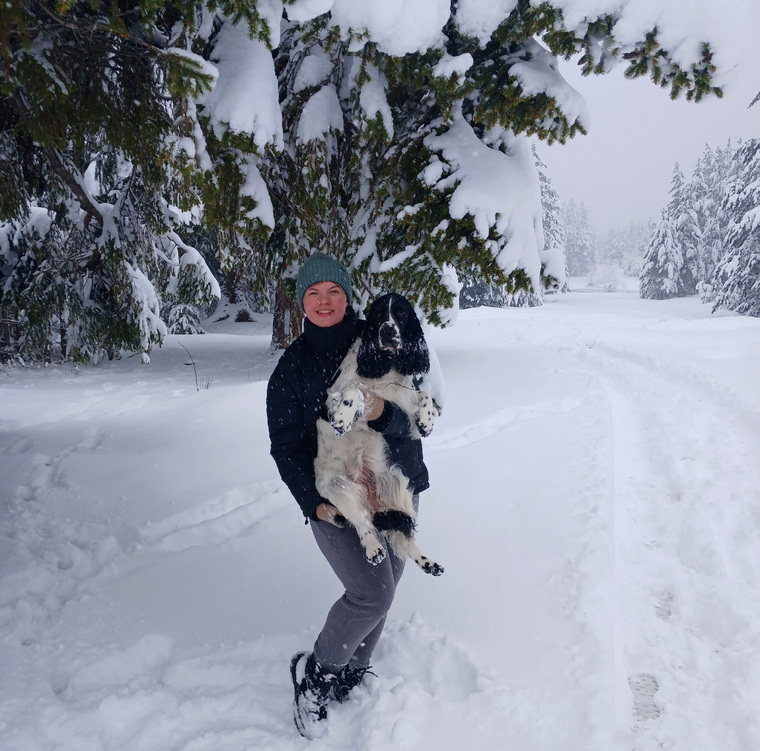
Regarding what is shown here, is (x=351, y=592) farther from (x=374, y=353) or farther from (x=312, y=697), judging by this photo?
(x=374, y=353)

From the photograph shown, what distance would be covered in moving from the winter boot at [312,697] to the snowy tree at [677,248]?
144ft

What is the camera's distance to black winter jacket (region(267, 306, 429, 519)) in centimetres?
237

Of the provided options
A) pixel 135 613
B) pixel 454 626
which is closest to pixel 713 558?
pixel 454 626

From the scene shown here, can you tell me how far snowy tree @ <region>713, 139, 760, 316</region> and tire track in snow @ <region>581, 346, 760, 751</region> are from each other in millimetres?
19266

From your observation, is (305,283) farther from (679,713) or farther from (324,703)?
(679,713)

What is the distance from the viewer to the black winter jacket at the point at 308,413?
2367 millimetres

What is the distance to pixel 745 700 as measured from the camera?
8.20 ft

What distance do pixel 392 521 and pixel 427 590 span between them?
1.35 m

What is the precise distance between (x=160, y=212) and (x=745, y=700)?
7.55 m

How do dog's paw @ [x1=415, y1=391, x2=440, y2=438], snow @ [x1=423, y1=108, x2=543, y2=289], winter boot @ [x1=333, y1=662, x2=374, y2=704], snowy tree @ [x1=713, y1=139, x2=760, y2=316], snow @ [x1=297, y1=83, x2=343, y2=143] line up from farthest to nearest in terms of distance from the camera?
snowy tree @ [x1=713, y1=139, x2=760, y2=316], snow @ [x1=297, y1=83, x2=343, y2=143], snow @ [x1=423, y1=108, x2=543, y2=289], winter boot @ [x1=333, y1=662, x2=374, y2=704], dog's paw @ [x1=415, y1=391, x2=440, y2=438]

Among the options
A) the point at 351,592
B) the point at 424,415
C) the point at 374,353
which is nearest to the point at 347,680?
the point at 351,592

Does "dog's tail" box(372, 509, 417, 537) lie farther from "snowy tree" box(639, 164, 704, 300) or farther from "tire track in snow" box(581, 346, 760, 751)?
"snowy tree" box(639, 164, 704, 300)

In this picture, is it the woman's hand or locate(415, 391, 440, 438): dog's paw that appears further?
locate(415, 391, 440, 438): dog's paw

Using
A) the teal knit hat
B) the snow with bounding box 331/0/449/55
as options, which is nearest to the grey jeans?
the teal knit hat
